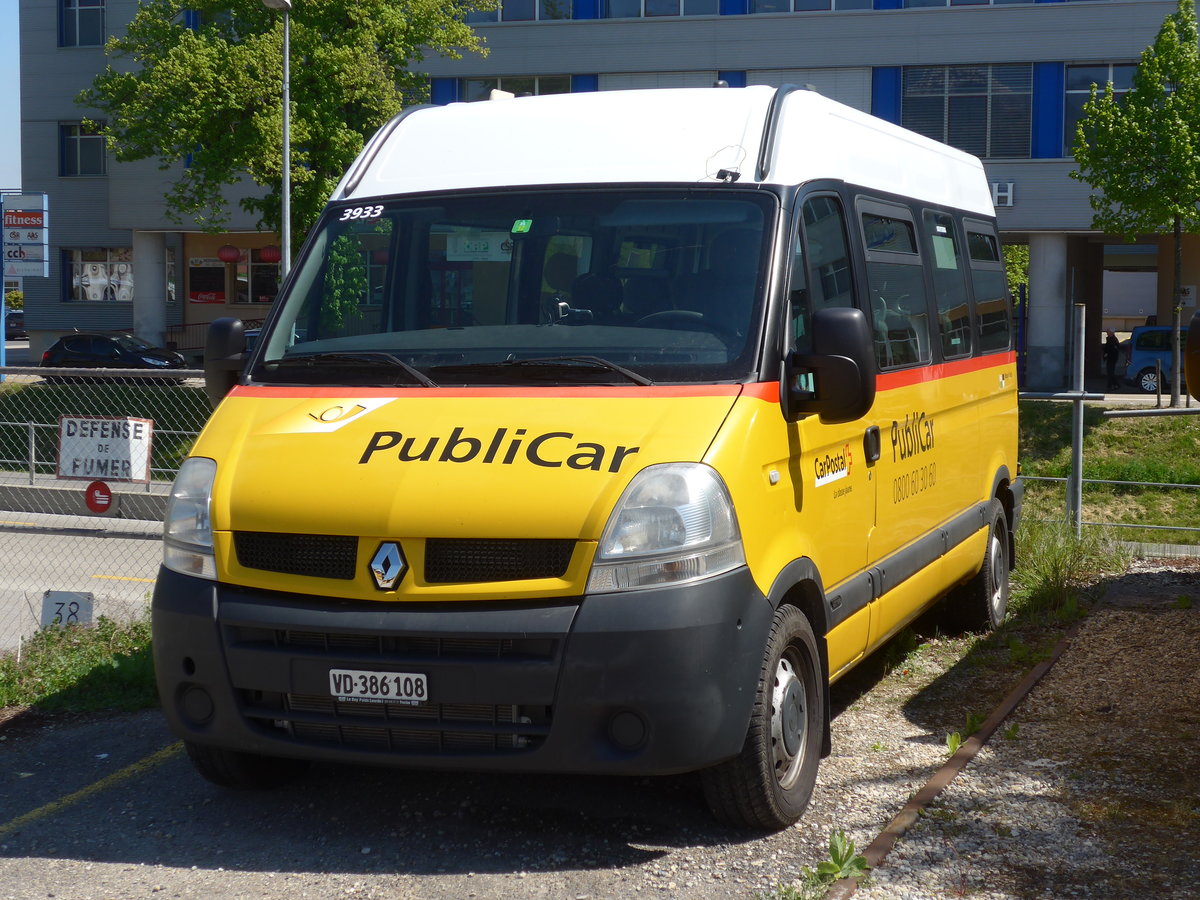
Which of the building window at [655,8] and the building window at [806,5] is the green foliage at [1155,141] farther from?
the building window at [655,8]

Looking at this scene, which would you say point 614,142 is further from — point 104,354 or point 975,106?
point 104,354

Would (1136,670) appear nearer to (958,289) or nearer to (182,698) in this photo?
(958,289)

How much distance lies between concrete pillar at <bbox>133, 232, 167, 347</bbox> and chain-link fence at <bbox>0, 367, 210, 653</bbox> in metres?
31.2

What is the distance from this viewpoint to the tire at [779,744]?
491 centimetres

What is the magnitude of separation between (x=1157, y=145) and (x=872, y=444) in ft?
91.7

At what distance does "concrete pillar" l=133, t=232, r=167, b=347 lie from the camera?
1807 inches

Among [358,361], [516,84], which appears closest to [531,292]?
[358,361]

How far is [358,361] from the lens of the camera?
213 inches

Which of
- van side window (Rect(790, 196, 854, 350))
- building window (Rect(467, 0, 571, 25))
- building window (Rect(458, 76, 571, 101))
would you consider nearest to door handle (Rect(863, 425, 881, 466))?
van side window (Rect(790, 196, 854, 350))

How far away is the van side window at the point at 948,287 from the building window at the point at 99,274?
4410cm

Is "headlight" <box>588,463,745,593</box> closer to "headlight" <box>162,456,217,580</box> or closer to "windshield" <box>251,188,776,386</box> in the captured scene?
"windshield" <box>251,188,776,386</box>

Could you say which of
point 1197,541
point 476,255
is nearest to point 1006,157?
point 1197,541

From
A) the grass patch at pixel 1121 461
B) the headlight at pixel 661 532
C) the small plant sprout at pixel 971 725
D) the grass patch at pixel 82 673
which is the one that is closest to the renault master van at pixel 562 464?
the headlight at pixel 661 532

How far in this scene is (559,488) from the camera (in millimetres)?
4582
